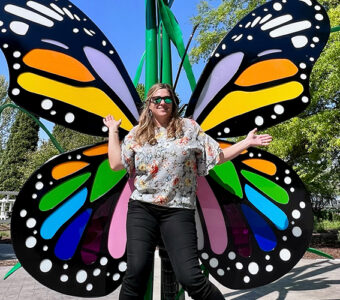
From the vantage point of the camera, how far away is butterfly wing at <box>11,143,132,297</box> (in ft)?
6.39

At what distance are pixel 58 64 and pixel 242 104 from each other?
A: 1.09m

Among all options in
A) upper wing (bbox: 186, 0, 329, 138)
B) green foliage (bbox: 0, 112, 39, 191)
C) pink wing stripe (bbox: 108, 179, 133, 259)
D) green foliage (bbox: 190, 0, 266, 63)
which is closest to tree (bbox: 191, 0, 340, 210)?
green foliage (bbox: 190, 0, 266, 63)

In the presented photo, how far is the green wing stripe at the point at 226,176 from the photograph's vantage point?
2.26 metres

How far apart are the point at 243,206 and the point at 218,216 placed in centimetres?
17

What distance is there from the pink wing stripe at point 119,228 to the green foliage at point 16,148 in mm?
23930

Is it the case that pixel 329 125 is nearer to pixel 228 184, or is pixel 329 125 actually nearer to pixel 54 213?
pixel 228 184

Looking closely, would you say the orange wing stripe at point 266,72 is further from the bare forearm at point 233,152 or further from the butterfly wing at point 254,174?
the bare forearm at point 233,152

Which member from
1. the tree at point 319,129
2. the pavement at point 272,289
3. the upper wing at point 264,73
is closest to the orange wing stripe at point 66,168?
the upper wing at point 264,73

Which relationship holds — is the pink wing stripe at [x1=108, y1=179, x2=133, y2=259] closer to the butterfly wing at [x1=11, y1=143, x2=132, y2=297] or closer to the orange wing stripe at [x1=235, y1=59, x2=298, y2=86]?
the butterfly wing at [x1=11, y1=143, x2=132, y2=297]

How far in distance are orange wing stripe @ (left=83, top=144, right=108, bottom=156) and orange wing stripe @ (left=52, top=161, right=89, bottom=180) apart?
0.21ft

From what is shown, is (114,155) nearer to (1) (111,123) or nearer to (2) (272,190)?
(1) (111,123)

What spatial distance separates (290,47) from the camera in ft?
7.26

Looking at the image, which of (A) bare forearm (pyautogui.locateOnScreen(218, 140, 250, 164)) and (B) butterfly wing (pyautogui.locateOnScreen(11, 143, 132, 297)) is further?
(B) butterfly wing (pyautogui.locateOnScreen(11, 143, 132, 297))

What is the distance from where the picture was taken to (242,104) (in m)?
2.22
